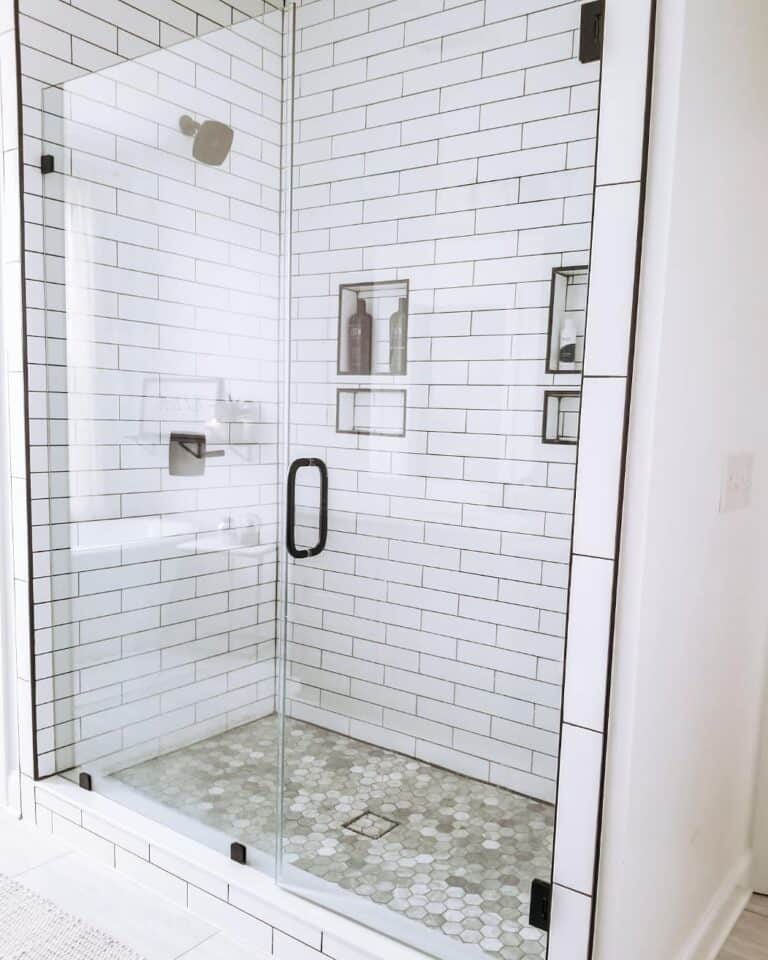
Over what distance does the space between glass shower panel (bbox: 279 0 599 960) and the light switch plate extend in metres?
0.48

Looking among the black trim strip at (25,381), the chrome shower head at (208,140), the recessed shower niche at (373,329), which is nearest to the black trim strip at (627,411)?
the recessed shower niche at (373,329)

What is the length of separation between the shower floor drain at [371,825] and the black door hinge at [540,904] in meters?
0.42

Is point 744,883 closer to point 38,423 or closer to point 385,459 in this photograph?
point 385,459

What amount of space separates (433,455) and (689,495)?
55 centimetres

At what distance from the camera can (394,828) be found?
1832 millimetres

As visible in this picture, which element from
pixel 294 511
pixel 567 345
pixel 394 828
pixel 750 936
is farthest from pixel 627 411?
pixel 750 936

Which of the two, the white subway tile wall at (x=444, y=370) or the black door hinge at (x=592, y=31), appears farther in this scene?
the white subway tile wall at (x=444, y=370)

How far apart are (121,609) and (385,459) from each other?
3.34ft

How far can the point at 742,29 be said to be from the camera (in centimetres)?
153

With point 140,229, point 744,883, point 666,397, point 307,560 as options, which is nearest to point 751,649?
point 744,883

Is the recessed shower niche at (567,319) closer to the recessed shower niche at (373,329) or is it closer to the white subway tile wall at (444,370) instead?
the white subway tile wall at (444,370)

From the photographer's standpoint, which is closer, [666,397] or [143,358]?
[666,397]

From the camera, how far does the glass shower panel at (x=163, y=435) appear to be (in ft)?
6.93

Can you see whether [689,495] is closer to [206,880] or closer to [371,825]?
[371,825]
